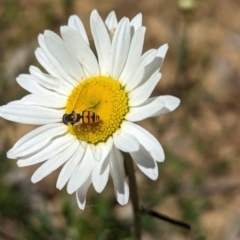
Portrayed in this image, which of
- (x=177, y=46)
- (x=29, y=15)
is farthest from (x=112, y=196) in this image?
(x=29, y=15)

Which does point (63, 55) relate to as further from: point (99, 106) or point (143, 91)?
point (143, 91)

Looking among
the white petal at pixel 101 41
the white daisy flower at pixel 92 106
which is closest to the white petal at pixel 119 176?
the white daisy flower at pixel 92 106

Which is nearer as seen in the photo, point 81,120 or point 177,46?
point 81,120

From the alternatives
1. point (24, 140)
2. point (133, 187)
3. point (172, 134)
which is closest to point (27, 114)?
point (24, 140)

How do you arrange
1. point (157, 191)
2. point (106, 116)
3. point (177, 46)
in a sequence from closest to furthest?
point (106, 116) → point (157, 191) → point (177, 46)

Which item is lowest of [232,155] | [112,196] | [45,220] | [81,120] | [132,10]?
[45,220]

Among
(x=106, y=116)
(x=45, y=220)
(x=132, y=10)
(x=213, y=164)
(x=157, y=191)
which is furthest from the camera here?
(x=132, y=10)

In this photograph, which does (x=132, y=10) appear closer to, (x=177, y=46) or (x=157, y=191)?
(x=177, y=46)
